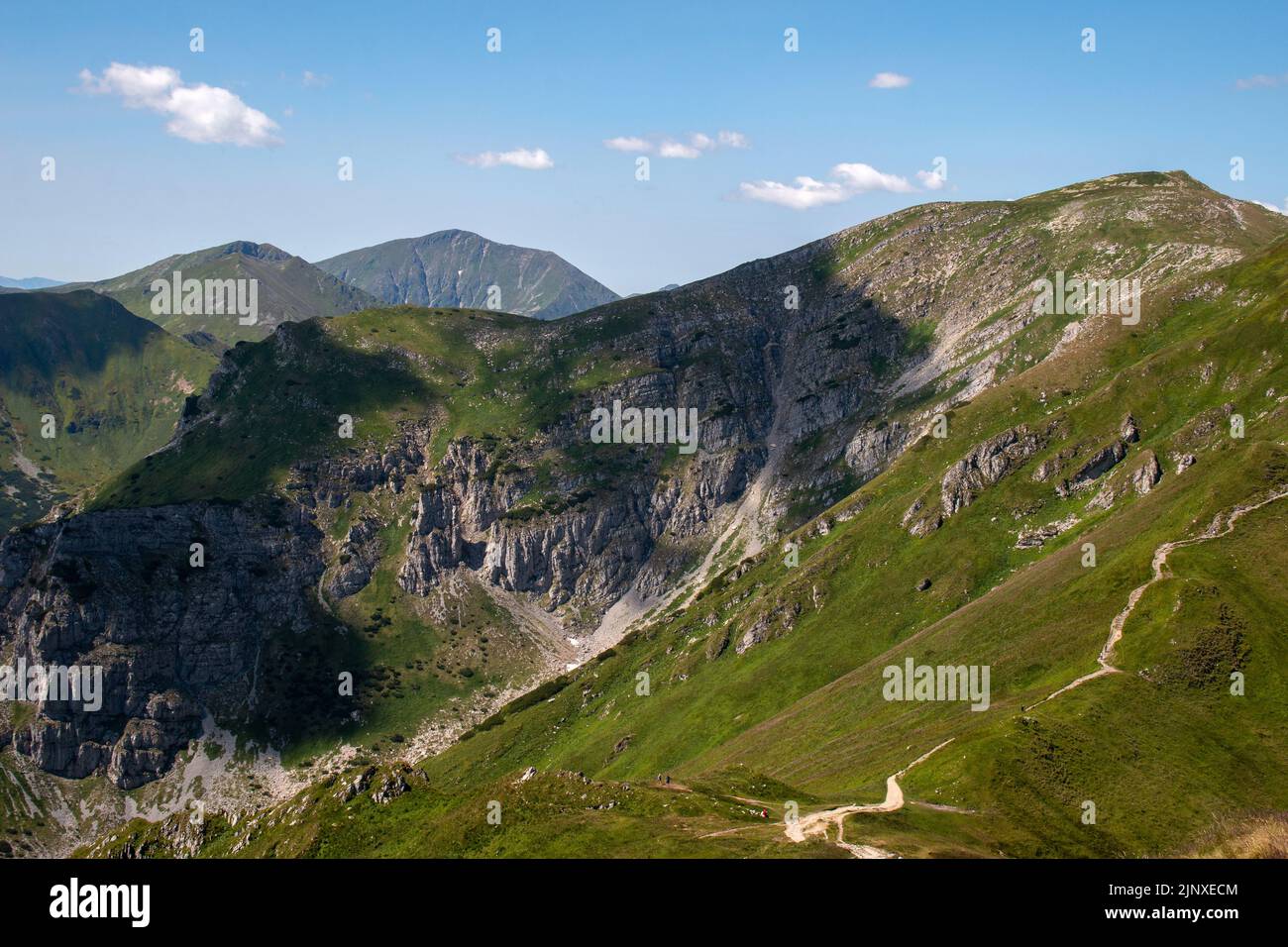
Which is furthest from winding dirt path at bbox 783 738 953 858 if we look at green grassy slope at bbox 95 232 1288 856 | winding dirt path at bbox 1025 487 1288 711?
winding dirt path at bbox 1025 487 1288 711

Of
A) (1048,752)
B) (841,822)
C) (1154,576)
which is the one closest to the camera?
(841,822)

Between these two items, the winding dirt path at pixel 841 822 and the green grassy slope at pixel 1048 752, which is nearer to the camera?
the winding dirt path at pixel 841 822

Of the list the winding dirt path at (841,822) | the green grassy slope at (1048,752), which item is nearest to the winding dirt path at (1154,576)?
the green grassy slope at (1048,752)

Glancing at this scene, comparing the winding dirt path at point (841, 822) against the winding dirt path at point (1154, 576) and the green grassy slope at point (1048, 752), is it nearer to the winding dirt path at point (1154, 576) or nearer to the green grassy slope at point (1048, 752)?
the green grassy slope at point (1048, 752)

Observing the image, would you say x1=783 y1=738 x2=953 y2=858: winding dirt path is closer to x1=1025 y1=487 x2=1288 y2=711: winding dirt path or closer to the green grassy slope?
the green grassy slope

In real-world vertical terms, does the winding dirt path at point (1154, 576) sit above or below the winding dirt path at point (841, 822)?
above

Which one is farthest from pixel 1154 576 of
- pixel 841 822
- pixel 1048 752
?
pixel 841 822

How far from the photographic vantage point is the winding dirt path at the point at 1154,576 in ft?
473

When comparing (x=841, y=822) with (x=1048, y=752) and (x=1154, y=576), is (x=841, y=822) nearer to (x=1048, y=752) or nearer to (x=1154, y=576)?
(x=1048, y=752)

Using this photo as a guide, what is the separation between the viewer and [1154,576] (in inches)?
6412
